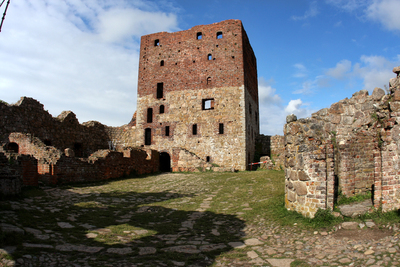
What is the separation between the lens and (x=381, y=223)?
4.88 metres

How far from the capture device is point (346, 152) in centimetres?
671

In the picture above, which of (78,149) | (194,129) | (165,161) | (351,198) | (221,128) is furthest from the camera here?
(165,161)

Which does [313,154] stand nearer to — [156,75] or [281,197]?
[281,197]

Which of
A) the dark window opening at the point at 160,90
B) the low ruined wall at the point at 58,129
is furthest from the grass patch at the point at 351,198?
the dark window opening at the point at 160,90

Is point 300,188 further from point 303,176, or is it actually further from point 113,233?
point 113,233

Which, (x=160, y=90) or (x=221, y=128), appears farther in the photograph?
(x=160, y=90)

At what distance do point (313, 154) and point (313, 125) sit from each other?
0.85m

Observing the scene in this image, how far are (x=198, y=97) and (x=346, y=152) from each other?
17469 mm

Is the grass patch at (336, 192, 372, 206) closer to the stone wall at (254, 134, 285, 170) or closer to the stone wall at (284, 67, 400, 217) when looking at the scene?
the stone wall at (284, 67, 400, 217)

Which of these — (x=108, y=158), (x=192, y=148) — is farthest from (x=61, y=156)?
(x=192, y=148)

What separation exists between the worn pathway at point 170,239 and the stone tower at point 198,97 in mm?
14118

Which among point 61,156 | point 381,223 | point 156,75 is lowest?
point 381,223

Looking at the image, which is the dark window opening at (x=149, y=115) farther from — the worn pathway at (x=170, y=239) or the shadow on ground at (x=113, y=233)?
the worn pathway at (x=170, y=239)

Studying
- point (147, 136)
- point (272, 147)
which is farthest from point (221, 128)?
point (147, 136)
